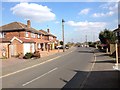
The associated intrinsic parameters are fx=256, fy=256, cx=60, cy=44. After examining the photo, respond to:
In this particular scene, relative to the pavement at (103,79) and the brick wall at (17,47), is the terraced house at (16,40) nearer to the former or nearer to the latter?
the brick wall at (17,47)

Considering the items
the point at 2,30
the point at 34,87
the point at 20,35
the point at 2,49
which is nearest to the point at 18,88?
the point at 34,87

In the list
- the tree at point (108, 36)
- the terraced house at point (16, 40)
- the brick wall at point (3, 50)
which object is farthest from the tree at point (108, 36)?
the brick wall at point (3, 50)

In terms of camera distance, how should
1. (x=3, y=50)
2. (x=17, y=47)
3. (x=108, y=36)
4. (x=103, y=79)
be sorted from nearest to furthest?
(x=103, y=79), (x=3, y=50), (x=17, y=47), (x=108, y=36)

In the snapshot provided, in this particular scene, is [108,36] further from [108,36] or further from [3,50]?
[3,50]

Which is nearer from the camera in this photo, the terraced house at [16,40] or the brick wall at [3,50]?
the brick wall at [3,50]

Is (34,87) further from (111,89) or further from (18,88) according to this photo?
(111,89)

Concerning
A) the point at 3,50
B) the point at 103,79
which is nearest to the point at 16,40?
the point at 3,50

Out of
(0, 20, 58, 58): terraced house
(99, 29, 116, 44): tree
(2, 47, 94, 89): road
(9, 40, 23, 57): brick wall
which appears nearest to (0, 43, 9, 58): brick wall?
(0, 20, 58, 58): terraced house

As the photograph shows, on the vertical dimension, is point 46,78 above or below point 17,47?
below

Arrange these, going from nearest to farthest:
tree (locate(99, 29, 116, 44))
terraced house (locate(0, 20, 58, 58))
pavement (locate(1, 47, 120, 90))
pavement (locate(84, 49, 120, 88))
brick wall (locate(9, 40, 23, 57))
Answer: pavement (locate(84, 49, 120, 88)) < pavement (locate(1, 47, 120, 90)) < terraced house (locate(0, 20, 58, 58)) < brick wall (locate(9, 40, 23, 57)) < tree (locate(99, 29, 116, 44))

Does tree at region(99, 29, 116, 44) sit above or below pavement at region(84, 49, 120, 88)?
above

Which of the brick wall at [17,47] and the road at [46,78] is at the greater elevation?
the brick wall at [17,47]

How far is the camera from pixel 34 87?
1368 centimetres

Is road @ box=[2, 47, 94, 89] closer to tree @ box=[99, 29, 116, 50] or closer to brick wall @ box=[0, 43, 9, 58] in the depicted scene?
brick wall @ box=[0, 43, 9, 58]
